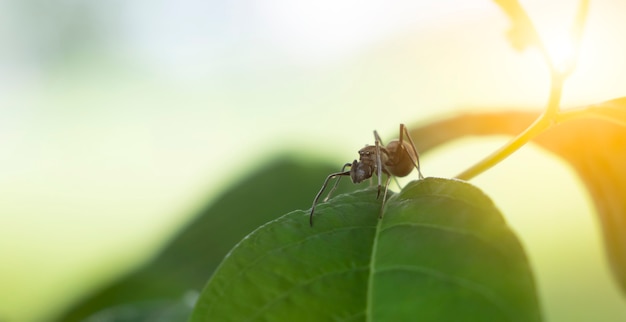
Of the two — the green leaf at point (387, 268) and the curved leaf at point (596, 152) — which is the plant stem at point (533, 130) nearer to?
the green leaf at point (387, 268)

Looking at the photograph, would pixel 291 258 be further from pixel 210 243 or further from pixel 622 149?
pixel 210 243

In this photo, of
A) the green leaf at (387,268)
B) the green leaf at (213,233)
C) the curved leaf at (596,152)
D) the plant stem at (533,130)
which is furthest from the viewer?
the green leaf at (213,233)

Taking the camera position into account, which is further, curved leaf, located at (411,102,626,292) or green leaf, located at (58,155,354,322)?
green leaf, located at (58,155,354,322)

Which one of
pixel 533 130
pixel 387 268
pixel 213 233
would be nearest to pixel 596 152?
pixel 533 130

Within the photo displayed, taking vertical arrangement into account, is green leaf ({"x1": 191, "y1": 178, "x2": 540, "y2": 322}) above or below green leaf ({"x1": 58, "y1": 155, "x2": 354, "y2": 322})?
above

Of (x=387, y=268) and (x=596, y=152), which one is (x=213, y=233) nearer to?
(x=596, y=152)

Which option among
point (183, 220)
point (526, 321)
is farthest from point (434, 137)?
point (183, 220)

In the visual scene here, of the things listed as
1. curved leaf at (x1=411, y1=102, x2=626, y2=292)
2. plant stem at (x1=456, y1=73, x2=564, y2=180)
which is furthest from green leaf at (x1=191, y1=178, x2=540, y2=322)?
curved leaf at (x1=411, y1=102, x2=626, y2=292)

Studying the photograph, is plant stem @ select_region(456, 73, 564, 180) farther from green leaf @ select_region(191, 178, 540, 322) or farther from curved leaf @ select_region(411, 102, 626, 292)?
curved leaf @ select_region(411, 102, 626, 292)

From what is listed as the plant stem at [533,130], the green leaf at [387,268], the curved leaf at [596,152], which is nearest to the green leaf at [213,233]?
the curved leaf at [596,152]
